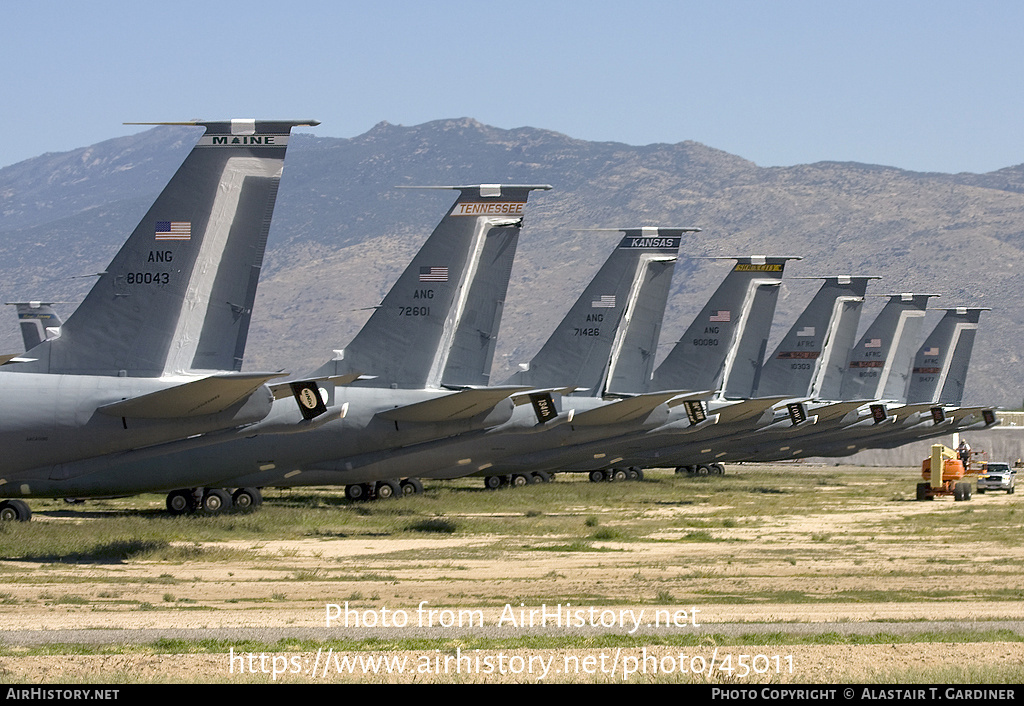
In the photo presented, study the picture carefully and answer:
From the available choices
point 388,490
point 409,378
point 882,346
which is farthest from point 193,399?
point 882,346

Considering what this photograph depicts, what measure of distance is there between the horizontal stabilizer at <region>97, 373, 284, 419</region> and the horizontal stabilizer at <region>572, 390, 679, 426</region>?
2208cm

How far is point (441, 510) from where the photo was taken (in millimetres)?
43188

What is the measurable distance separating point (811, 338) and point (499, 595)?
51411 mm

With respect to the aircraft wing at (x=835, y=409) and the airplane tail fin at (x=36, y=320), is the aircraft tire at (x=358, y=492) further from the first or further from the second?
the aircraft wing at (x=835, y=409)

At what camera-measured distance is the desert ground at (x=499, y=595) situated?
15430 millimetres

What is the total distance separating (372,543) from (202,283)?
885 cm

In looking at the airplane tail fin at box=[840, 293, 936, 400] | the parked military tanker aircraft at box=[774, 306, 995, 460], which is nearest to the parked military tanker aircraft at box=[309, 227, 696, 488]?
the parked military tanker aircraft at box=[774, 306, 995, 460]

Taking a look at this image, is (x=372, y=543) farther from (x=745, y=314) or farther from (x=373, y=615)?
(x=745, y=314)

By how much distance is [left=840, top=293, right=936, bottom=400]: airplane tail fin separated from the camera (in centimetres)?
8350

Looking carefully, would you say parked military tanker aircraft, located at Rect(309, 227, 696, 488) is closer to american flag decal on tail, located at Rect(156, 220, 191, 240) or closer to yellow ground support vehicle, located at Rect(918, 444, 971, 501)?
yellow ground support vehicle, located at Rect(918, 444, 971, 501)

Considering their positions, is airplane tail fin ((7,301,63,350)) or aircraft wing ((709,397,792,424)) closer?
airplane tail fin ((7,301,63,350))

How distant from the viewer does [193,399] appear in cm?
2658

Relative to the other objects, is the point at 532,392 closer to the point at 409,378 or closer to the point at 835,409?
the point at 409,378
